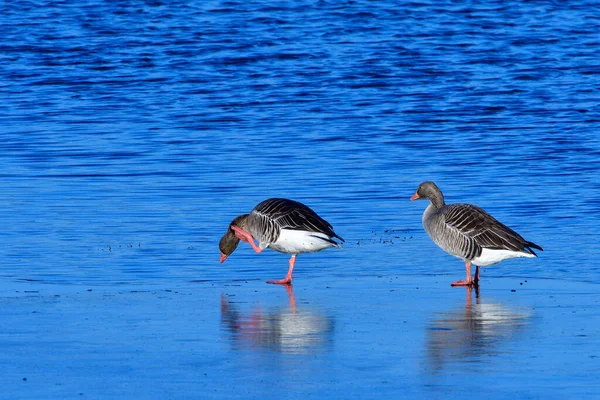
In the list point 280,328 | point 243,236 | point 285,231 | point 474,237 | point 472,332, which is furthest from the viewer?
point 243,236

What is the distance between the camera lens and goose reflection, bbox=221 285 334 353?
9219 millimetres

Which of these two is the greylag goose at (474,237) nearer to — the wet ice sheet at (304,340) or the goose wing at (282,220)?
the wet ice sheet at (304,340)

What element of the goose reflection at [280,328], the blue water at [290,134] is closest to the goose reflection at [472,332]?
the blue water at [290,134]

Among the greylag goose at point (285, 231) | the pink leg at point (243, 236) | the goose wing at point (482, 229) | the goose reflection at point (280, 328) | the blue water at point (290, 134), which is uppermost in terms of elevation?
the goose reflection at point (280, 328)

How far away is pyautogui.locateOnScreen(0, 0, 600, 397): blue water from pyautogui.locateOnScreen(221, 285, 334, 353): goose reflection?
102 millimetres

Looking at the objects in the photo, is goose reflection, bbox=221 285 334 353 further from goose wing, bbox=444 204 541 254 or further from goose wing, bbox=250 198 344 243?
goose wing, bbox=444 204 541 254

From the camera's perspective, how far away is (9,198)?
56.7ft

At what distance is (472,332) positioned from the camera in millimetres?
9586

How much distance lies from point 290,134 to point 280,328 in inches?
576

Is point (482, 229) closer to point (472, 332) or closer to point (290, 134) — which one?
point (472, 332)

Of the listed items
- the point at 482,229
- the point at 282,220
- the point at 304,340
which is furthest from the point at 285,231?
the point at 304,340

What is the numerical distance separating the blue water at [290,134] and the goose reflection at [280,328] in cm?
10

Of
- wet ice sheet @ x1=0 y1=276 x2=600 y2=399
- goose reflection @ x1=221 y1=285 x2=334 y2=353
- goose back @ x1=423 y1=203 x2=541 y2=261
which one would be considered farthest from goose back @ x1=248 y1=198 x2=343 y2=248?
goose reflection @ x1=221 y1=285 x2=334 y2=353

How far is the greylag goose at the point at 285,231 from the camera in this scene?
12602 millimetres
